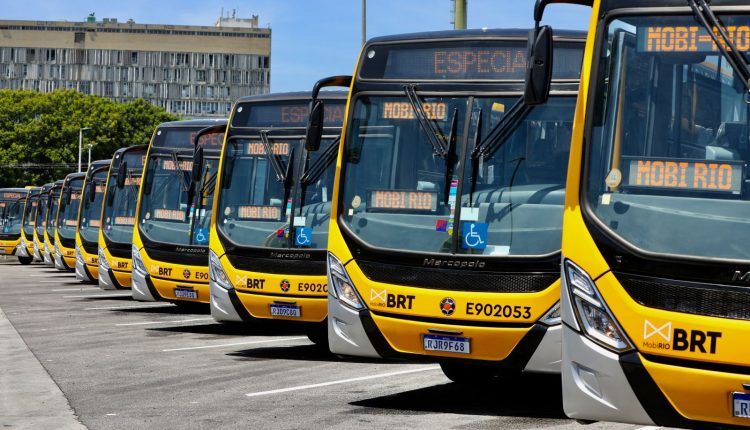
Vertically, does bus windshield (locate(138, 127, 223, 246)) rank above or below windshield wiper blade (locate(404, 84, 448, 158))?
below

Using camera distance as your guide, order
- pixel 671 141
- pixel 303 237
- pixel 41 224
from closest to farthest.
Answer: pixel 671 141 < pixel 303 237 < pixel 41 224

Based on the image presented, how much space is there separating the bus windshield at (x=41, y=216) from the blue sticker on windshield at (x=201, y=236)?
28.3 metres

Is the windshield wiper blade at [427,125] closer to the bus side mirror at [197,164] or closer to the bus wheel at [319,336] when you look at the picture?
the bus wheel at [319,336]

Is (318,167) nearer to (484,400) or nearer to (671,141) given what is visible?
(484,400)

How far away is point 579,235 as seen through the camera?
7457 millimetres

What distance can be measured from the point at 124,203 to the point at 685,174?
1854 centimetres

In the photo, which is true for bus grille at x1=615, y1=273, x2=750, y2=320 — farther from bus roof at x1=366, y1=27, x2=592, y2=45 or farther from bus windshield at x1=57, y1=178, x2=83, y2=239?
bus windshield at x1=57, y1=178, x2=83, y2=239

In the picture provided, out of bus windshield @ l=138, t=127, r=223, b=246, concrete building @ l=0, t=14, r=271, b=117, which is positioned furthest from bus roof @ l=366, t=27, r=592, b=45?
concrete building @ l=0, t=14, r=271, b=117

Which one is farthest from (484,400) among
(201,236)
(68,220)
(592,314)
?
(68,220)

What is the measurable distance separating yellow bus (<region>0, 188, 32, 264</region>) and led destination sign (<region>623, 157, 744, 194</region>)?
5063cm

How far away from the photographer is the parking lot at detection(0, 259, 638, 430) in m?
9.83

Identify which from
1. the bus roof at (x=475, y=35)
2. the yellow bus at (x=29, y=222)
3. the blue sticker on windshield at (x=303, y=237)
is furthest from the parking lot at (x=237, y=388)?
the yellow bus at (x=29, y=222)

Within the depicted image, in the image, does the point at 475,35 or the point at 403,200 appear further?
the point at 475,35

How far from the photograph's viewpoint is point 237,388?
11734mm
